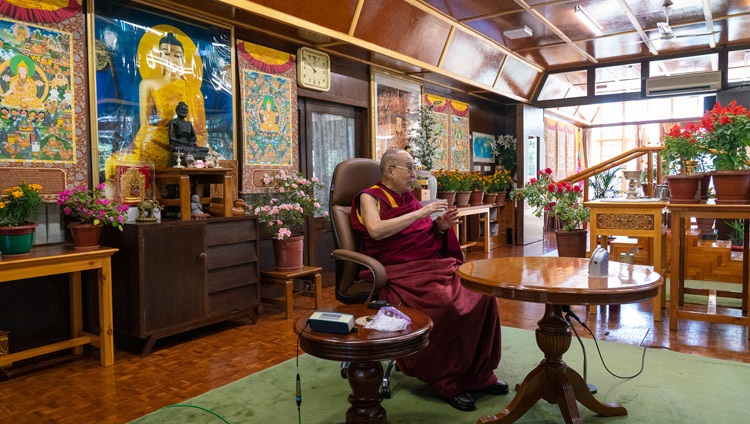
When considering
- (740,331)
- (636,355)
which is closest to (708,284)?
(740,331)

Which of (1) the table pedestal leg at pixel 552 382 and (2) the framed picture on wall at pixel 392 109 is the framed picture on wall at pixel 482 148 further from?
(1) the table pedestal leg at pixel 552 382

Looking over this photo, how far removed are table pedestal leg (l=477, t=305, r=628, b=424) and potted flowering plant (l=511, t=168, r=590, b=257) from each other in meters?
2.20

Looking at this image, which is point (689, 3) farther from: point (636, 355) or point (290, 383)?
point (290, 383)

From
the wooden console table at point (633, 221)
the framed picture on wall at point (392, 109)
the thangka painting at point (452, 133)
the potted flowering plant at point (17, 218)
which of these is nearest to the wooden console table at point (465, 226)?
the thangka painting at point (452, 133)

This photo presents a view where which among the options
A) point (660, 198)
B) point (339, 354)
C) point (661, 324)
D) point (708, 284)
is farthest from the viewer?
point (708, 284)

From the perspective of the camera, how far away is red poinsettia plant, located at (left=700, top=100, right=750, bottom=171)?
323 cm

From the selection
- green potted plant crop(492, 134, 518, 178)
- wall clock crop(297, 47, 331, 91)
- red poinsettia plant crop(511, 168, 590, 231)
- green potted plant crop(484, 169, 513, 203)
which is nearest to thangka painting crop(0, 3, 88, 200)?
wall clock crop(297, 47, 331, 91)

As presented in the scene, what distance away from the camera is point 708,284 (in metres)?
4.45

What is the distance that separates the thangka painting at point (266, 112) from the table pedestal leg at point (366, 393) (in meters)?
2.71

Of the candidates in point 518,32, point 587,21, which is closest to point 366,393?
point 518,32

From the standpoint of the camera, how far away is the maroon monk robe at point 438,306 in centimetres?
226

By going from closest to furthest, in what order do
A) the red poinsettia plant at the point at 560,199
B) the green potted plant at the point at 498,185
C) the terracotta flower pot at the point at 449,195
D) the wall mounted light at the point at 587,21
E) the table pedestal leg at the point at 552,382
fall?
the table pedestal leg at the point at 552,382
the red poinsettia plant at the point at 560,199
the wall mounted light at the point at 587,21
the terracotta flower pot at the point at 449,195
the green potted plant at the point at 498,185

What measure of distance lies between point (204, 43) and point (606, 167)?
3471mm

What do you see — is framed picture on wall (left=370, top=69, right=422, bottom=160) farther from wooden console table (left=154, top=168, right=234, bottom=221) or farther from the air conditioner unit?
the air conditioner unit
